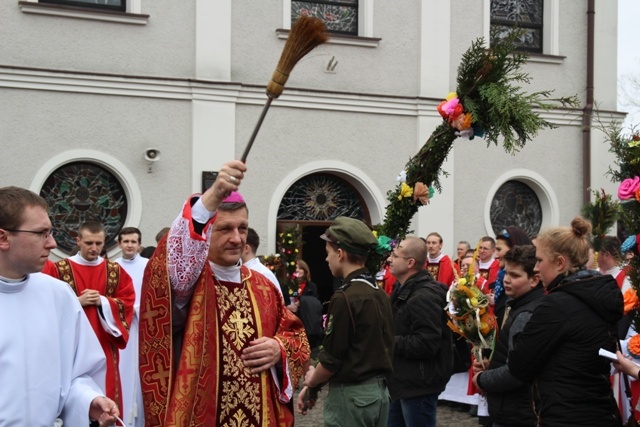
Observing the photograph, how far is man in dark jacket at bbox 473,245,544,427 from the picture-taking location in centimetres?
573

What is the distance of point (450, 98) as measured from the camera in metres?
6.68

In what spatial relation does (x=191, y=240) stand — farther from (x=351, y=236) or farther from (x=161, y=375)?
(x=351, y=236)

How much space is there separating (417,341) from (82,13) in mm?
8878

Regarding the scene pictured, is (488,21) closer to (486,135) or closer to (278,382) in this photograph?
(486,135)

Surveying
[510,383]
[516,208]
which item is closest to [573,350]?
[510,383]

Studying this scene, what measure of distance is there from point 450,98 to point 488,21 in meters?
11.1

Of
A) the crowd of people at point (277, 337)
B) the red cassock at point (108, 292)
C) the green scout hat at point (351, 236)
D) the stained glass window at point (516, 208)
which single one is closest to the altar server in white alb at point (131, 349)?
the red cassock at point (108, 292)

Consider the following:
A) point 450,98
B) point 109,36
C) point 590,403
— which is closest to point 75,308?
point 590,403

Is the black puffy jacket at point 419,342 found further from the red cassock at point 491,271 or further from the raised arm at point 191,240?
the red cassock at point 491,271

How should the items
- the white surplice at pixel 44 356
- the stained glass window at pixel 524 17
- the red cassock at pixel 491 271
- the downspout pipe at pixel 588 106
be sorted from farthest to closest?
1. the downspout pipe at pixel 588 106
2. the stained glass window at pixel 524 17
3. the red cassock at pixel 491 271
4. the white surplice at pixel 44 356

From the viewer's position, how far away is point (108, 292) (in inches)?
348

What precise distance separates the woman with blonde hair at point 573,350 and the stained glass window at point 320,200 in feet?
35.1

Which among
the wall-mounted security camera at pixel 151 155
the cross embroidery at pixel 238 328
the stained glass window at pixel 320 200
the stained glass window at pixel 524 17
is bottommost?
the cross embroidery at pixel 238 328

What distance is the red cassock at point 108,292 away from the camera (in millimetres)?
8391
